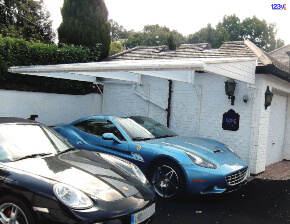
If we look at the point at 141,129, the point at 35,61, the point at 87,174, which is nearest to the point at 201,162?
the point at 141,129

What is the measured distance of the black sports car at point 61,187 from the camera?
2.55 m

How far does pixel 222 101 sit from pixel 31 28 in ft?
55.5

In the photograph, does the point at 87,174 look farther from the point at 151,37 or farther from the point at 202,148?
the point at 151,37

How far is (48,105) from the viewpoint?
8.40 metres

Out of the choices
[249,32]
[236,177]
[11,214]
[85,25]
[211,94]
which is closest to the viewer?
[11,214]

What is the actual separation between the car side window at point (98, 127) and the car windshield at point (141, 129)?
14cm

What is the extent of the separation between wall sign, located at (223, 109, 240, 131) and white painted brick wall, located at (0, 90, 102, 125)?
4.45 meters

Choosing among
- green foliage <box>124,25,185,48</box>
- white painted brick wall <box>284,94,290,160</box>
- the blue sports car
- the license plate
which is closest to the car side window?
the blue sports car

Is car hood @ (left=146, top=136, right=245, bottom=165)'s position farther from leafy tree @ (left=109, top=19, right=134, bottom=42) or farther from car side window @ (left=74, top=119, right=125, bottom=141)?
leafy tree @ (left=109, top=19, right=134, bottom=42)

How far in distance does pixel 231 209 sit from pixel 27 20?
19985 millimetres

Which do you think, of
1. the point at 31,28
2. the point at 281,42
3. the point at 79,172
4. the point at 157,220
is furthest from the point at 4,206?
the point at 281,42

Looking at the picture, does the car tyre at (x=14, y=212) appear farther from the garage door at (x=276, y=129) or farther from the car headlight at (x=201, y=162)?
the garage door at (x=276, y=129)

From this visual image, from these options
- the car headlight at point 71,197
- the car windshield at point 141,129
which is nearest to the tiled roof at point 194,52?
the car windshield at point 141,129

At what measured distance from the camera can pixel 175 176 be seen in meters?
4.59
